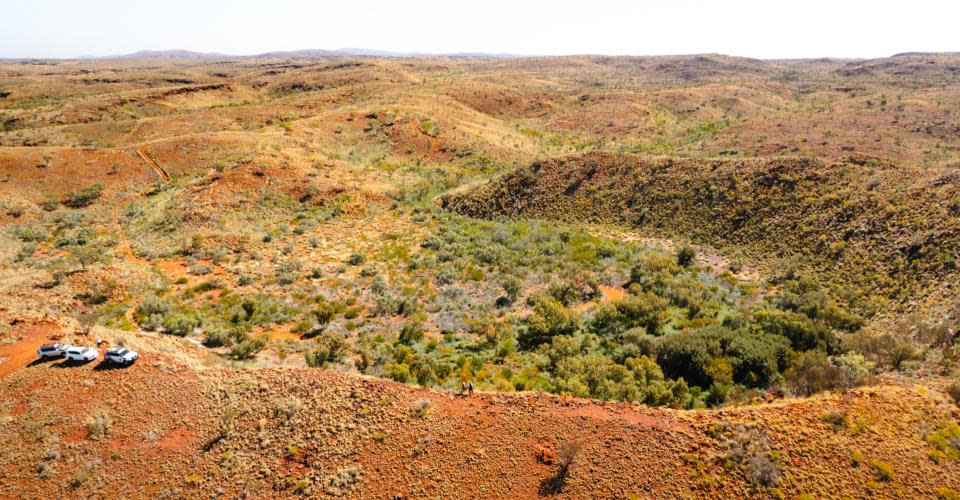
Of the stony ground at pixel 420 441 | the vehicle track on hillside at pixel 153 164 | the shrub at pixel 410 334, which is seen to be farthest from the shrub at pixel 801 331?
the vehicle track on hillside at pixel 153 164

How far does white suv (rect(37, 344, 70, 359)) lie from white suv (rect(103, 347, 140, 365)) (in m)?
1.47

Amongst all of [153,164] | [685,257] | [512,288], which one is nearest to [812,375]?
[512,288]

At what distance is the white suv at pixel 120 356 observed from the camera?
46.1 ft

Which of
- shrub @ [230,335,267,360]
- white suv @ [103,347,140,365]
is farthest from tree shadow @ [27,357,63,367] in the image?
shrub @ [230,335,267,360]

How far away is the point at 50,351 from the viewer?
559 inches

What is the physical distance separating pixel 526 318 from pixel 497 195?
19.7 m

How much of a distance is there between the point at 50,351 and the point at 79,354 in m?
1.10

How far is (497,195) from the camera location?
1508 inches

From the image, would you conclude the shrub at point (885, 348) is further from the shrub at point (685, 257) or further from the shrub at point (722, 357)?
the shrub at point (685, 257)

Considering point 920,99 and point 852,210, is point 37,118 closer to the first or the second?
point 852,210

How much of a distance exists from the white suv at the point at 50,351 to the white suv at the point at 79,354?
145mm

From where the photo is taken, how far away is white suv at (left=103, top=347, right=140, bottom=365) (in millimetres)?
14062

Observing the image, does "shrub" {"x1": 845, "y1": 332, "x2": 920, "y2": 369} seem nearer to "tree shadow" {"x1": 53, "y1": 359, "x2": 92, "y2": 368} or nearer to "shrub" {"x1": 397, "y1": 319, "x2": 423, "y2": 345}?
"shrub" {"x1": 397, "y1": 319, "x2": 423, "y2": 345}

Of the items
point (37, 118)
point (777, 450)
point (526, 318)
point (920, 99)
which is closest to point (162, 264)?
point (526, 318)
